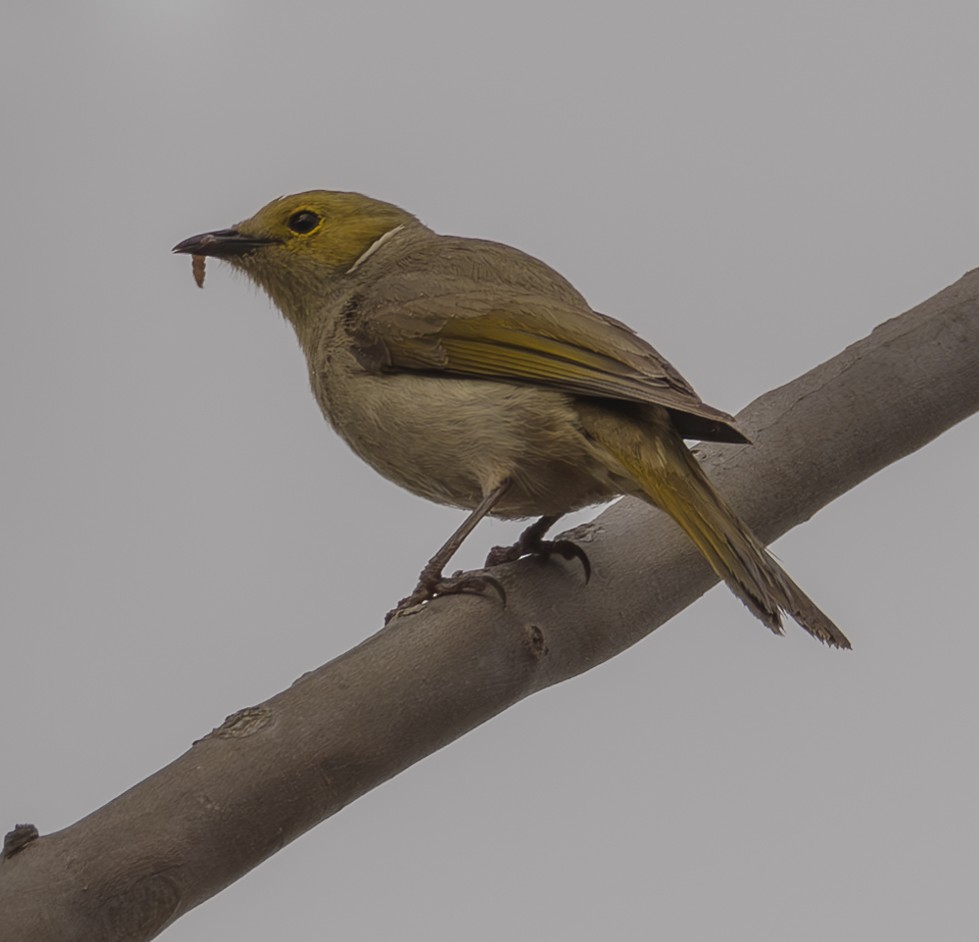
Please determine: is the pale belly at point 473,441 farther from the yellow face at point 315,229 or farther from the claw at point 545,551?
the yellow face at point 315,229

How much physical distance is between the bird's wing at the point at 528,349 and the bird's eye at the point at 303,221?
0.32m

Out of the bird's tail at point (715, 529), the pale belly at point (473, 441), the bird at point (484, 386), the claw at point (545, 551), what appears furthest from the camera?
the claw at point (545, 551)

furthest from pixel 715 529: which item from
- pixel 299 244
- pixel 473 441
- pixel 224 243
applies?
pixel 224 243

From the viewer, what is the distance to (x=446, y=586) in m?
3.70

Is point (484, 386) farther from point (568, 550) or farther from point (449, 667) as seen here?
point (449, 667)

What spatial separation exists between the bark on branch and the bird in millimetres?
164

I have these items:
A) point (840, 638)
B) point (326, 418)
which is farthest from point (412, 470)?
point (840, 638)

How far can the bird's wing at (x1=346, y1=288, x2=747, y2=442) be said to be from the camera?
3586 millimetres

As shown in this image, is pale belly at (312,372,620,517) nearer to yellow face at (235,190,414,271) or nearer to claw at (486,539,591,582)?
claw at (486,539,591,582)

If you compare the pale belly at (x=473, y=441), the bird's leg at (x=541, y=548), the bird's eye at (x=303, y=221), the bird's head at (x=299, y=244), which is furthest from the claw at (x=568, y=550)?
the bird's eye at (x=303, y=221)

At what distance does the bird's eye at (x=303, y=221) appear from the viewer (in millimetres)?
4238

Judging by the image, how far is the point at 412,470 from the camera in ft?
12.7

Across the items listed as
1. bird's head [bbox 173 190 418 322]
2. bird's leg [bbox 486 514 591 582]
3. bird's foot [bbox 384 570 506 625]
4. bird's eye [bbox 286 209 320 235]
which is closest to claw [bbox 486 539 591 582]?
bird's leg [bbox 486 514 591 582]

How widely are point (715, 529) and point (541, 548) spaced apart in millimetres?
715
